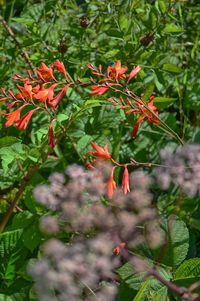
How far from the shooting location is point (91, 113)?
2.05 metres

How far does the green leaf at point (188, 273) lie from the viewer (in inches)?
61.7

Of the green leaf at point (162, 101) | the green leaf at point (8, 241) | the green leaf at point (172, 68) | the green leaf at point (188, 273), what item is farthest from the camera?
the green leaf at point (172, 68)

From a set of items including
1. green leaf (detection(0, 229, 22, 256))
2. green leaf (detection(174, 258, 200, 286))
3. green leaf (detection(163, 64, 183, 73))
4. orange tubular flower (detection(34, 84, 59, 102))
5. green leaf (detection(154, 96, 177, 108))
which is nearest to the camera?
green leaf (detection(174, 258, 200, 286))

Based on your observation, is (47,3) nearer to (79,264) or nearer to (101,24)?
(101,24)

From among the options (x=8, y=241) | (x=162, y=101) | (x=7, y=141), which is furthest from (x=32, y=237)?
(x=162, y=101)

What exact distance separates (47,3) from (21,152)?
0.99 m

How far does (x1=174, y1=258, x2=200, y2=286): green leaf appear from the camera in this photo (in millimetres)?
1567

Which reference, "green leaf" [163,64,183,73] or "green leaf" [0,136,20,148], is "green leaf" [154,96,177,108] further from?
"green leaf" [0,136,20,148]

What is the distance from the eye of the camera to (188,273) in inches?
62.1

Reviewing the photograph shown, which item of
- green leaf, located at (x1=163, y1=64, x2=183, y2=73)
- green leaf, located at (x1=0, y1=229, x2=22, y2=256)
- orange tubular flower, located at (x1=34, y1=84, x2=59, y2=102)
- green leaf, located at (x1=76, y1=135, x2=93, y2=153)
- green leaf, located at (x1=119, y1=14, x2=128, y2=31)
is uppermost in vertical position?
orange tubular flower, located at (x1=34, y1=84, x2=59, y2=102)

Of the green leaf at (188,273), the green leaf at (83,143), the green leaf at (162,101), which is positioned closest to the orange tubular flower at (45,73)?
the green leaf at (83,143)

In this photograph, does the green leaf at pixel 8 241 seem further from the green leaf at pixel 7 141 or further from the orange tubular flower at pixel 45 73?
the orange tubular flower at pixel 45 73

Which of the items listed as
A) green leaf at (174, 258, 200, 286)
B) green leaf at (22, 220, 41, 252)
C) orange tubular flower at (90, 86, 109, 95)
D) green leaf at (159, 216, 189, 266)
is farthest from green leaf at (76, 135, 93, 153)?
green leaf at (174, 258, 200, 286)

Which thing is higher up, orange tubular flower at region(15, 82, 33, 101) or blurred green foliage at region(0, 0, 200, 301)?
orange tubular flower at region(15, 82, 33, 101)
